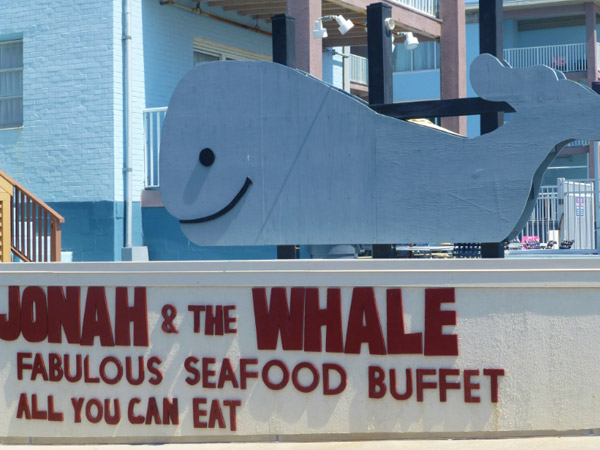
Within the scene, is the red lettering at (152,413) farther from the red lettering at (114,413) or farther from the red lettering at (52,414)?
the red lettering at (52,414)

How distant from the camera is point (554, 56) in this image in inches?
1368

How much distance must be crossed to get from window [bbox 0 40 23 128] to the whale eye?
864cm

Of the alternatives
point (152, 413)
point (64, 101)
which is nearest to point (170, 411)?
point (152, 413)

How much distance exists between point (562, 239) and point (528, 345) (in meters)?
13.3

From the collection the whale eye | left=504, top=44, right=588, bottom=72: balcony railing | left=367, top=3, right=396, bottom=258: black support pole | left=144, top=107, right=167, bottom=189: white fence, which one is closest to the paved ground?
left=367, top=3, right=396, bottom=258: black support pole

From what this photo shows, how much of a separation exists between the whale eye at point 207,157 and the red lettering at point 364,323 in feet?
6.58

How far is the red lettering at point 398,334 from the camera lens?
691 centimetres

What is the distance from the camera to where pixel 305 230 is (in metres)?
8.09

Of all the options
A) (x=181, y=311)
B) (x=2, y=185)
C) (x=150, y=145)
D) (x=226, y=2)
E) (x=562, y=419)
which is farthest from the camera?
(x=226, y=2)

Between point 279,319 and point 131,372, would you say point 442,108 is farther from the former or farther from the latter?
point 131,372

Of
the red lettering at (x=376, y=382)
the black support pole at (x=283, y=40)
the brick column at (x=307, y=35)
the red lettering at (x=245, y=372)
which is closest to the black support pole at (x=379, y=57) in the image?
the black support pole at (x=283, y=40)

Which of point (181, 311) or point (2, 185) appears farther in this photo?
point (2, 185)

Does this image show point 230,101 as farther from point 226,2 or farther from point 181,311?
point 226,2

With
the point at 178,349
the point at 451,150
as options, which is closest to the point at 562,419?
the point at 451,150
